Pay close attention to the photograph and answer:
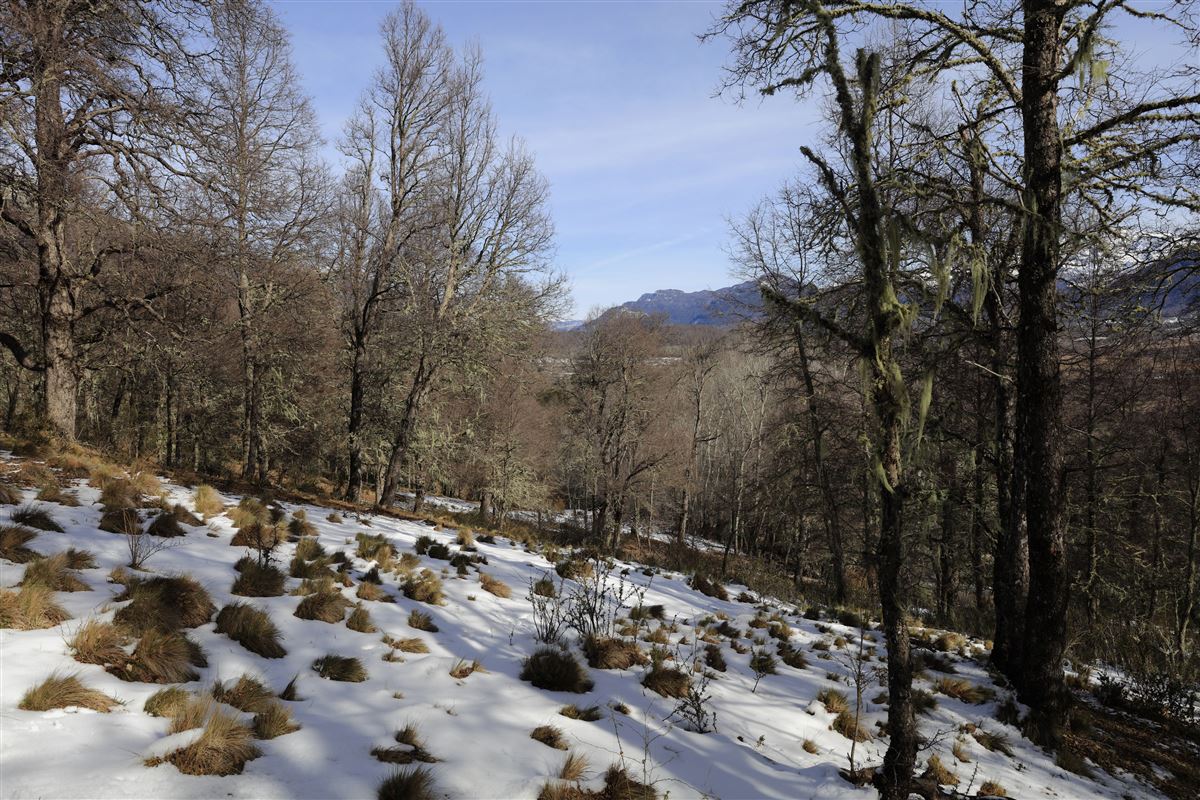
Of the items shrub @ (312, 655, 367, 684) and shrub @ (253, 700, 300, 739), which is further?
shrub @ (312, 655, 367, 684)

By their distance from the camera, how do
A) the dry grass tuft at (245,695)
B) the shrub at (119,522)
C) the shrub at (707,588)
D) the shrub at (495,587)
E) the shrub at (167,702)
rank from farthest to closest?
the shrub at (707,588), the shrub at (495,587), the shrub at (119,522), the dry grass tuft at (245,695), the shrub at (167,702)

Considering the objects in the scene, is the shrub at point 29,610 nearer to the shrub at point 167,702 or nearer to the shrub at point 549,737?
the shrub at point 167,702

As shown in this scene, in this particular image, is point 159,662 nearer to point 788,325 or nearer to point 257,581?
point 257,581

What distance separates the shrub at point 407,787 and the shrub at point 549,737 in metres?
0.82

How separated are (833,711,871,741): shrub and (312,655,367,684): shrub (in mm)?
3854

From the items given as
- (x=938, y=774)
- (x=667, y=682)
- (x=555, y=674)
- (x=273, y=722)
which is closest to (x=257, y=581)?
(x=273, y=722)

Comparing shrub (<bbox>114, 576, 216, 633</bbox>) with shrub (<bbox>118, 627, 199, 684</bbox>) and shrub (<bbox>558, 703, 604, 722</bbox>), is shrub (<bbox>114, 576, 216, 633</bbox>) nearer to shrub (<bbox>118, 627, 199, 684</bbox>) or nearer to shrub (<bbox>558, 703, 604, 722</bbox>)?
shrub (<bbox>118, 627, 199, 684</bbox>)

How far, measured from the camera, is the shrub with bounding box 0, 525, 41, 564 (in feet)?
13.3

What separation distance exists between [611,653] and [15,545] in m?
4.77

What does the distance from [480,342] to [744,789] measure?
1150cm

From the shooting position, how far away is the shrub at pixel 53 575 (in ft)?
11.9

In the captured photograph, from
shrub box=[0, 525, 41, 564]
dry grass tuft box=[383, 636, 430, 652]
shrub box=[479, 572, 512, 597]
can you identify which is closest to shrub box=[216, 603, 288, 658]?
dry grass tuft box=[383, 636, 430, 652]

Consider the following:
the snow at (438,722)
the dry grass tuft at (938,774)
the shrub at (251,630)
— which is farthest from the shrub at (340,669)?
the dry grass tuft at (938,774)

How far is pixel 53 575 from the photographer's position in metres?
3.79
